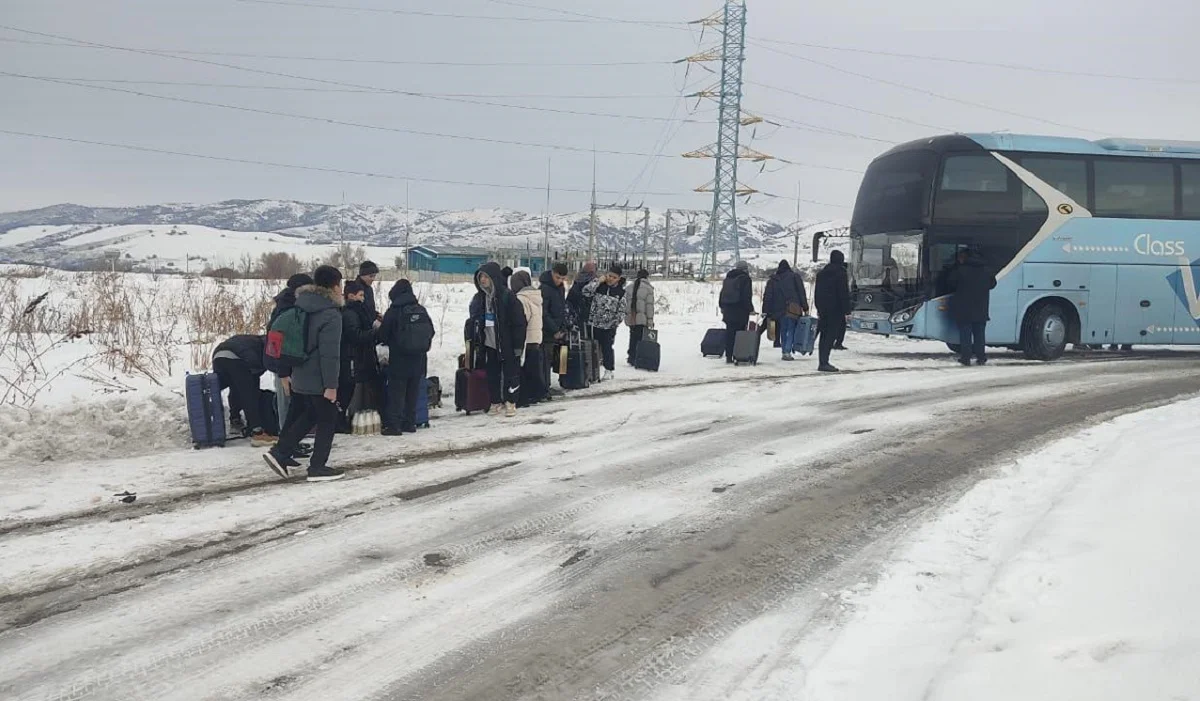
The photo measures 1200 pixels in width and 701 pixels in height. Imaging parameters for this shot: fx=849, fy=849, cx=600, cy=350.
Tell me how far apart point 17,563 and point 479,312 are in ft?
20.6

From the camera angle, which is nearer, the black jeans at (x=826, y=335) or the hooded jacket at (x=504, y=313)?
the hooded jacket at (x=504, y=313)

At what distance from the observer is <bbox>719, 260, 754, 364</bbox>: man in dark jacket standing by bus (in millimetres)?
14914

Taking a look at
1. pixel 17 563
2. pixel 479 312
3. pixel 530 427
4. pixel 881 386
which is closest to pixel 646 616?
pixel 17 563

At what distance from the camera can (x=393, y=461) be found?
26.6ft

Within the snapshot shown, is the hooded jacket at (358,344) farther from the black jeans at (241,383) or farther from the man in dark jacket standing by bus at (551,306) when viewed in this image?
the man in dark jacket standing by bus at (551,306)

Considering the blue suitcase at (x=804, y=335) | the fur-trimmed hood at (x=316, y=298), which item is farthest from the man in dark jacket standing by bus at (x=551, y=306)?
the blue suitcase at (x=804, y=335)

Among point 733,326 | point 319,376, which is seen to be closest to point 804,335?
point 733,326

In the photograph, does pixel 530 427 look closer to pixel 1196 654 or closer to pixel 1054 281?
pixel 1196 654

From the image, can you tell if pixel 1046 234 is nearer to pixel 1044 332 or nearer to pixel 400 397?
pixel 1044 332

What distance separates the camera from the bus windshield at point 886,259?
1669cm

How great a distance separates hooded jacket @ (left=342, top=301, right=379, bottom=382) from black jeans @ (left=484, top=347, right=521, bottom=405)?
1.59 meters

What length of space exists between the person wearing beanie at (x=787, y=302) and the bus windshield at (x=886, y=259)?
1940mm

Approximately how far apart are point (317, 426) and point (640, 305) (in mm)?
8032

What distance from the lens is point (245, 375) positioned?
9.05m
